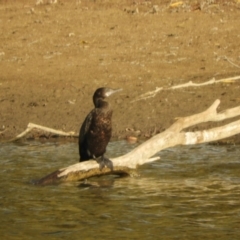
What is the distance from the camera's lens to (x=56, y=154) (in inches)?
408

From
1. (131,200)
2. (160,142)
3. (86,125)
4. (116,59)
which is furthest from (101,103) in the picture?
(116,59)

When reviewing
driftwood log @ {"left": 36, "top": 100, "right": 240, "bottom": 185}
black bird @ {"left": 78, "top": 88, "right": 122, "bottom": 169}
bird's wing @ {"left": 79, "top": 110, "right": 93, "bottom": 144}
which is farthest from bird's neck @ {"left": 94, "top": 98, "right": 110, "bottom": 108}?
driftwood log @ {"left": 36, "top": 100, "right": 240, "bottom": 185}

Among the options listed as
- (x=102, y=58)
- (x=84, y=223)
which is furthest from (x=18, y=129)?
(x=84, y=223)

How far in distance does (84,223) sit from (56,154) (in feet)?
9.48

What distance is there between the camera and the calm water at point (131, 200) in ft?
24.0

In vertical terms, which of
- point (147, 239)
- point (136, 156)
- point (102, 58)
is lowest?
point (147, 239)

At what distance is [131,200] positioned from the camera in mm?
8258

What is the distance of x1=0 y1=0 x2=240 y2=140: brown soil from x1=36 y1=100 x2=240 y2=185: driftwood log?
99.1 inches

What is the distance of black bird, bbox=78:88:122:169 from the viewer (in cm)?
848

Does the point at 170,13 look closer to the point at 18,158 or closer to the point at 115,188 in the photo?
the point at 18,158

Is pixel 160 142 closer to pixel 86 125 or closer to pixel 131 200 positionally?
pixel 131 200

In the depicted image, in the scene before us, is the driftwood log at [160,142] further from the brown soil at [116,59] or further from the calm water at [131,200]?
the brown soil at [116,59]

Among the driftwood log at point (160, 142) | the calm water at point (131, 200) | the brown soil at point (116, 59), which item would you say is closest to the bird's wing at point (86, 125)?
the driftwood log at point (160, 142)

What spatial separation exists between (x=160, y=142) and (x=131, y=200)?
1.96 feet
